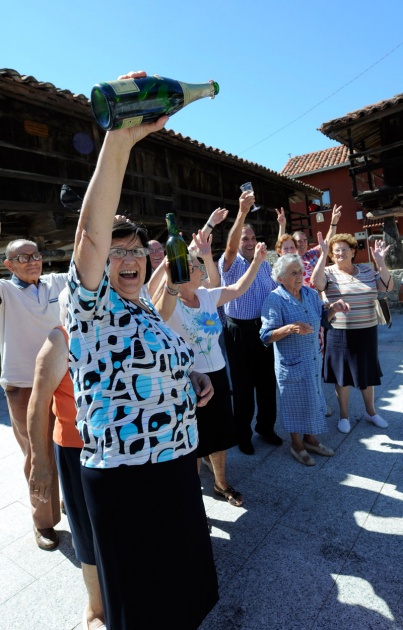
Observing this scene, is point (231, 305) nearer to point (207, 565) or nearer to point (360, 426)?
point (360, 426)

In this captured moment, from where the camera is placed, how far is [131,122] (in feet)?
3.68

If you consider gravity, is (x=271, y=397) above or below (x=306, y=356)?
below

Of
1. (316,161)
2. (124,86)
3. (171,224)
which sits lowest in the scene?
(171,224)

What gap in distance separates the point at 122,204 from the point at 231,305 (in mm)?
5634

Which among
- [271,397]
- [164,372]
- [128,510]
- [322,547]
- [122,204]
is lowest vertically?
[322,547]

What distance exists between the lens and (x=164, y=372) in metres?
1.40

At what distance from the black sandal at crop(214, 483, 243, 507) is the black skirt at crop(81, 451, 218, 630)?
1396 mm

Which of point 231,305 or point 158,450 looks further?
point 231,305

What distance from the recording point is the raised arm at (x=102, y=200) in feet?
3.62

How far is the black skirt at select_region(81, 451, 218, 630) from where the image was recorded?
134cm

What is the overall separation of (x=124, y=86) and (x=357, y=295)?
3193 millimetres

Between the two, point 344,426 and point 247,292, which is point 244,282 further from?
point 344,426

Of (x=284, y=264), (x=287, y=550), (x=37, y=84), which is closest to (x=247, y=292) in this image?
(x=284, y=264)

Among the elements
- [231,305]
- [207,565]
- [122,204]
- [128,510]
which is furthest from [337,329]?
[122,204]
